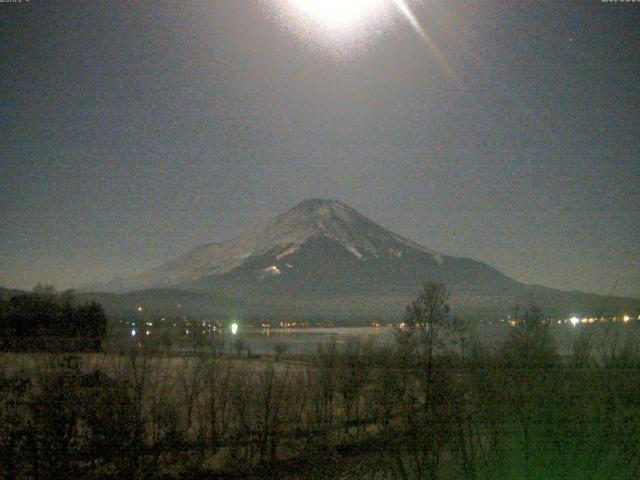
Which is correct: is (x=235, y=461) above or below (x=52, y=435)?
below

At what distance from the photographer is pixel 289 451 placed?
46.6 ft

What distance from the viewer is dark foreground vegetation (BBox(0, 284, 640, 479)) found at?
561 cm

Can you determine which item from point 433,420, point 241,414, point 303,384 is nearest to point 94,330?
point 303,384

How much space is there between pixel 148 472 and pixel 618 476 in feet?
23.6

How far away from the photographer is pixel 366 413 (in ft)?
54.7

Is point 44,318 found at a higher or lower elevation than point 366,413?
higher

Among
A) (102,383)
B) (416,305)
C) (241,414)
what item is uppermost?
(416,305)

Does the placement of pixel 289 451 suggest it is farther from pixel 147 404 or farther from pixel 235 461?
pixel 147 404

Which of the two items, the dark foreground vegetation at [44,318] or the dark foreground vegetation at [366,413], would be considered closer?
Result: the dark foreground vegetation at [366,413]

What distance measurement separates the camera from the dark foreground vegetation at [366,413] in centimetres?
561

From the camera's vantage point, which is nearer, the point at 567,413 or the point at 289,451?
the point at 567,413

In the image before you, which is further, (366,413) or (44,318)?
(44,318)

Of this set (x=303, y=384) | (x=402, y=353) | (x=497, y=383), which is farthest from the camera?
(x=402, y=353)

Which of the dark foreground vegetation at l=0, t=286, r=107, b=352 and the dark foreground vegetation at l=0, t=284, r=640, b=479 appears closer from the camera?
the dark foreground vegetation at l=0, t=284, r=640, b=479
